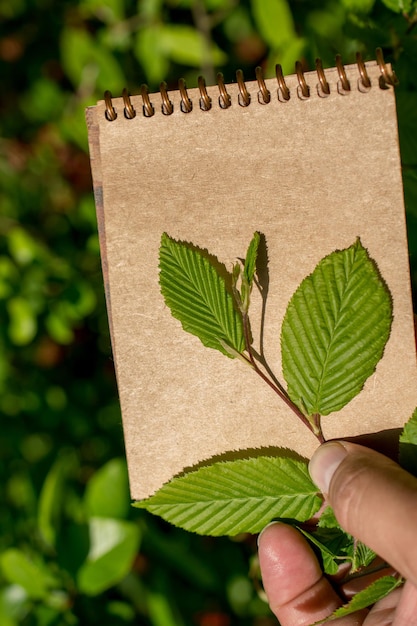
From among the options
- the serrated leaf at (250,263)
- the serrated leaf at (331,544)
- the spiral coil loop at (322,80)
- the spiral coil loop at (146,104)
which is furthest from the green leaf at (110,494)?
the spiral coil loop at (322,80)

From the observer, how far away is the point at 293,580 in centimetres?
99

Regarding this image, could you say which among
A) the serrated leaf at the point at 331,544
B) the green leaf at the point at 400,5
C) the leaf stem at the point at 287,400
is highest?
the green leaf at the point at 400,5

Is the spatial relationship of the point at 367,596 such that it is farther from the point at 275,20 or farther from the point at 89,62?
the point at 89,62

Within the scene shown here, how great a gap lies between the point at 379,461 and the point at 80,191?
128 cm

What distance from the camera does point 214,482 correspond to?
848mm

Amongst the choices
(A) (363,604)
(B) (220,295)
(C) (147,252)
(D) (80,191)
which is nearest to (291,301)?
(B) (220,295)

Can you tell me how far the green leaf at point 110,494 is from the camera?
1214mm

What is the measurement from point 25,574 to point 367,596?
0.74 metres

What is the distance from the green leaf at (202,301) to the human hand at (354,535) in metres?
0.20

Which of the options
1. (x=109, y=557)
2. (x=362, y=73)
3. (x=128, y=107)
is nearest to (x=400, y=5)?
(x=362, y=73)

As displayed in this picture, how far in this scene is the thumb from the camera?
705mm

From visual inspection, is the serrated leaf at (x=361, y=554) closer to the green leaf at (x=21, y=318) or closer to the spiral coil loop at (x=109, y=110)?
the spiral coil loop at (x=109, y=110)

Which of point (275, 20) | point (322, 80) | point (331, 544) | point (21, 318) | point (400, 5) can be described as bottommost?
point (331, 544)

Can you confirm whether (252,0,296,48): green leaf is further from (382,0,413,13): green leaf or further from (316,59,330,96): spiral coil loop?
(316,59,330,96): spiral coil loop
